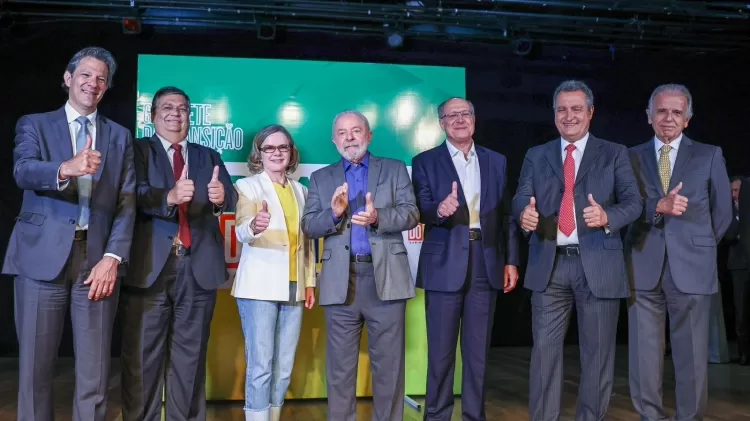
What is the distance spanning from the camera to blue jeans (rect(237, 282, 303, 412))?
344cm

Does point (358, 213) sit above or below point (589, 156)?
below

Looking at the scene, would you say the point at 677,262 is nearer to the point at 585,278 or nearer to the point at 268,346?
the point at 585,278

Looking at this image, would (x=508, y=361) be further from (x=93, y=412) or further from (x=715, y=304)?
(x=93, y=412)

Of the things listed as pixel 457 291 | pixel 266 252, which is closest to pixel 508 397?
pixel 457 291

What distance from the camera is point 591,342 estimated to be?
330cm

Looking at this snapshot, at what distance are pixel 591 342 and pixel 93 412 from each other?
93.2 inches

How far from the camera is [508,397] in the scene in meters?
4.79

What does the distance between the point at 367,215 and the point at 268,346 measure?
3.13 feet

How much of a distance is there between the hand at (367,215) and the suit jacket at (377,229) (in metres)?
0.08

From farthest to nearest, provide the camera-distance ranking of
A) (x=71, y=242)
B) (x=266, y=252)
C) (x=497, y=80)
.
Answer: (x=497, y=80) < (x=266, y=252) < (x=71, y=242)

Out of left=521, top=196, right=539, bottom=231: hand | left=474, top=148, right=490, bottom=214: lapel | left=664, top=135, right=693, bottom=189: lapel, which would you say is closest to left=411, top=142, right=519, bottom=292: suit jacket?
left=474, top=148, right=490, bottom=214: lapel

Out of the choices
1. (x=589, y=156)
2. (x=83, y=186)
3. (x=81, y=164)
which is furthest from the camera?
(x=589, y=156)

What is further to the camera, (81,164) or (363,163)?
(363,163)

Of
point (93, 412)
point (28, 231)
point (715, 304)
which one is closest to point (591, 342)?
point (93, 412)
